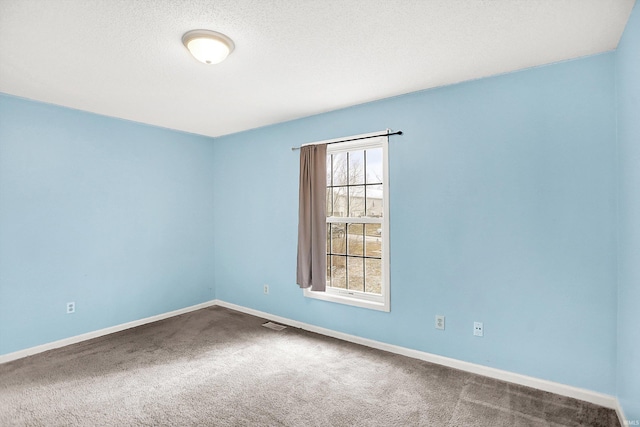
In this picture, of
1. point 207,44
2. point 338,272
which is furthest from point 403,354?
point 207,44

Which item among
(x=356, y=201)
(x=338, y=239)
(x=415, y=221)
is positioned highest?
(x=356, y=201)

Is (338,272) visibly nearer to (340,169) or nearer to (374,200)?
(374,200)

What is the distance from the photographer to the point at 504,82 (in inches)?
102

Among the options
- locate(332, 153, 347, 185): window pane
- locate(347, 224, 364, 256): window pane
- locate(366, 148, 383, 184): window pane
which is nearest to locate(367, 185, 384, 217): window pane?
locate(366, 148, 383, 184): window pane

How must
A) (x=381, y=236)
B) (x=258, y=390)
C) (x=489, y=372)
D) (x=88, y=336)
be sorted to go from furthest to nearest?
(x=88, y=336)
(x=381, y=236)
(x=489, y=372)
(x=258, y=390)

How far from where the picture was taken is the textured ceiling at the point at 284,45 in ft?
5.83

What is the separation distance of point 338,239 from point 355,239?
0.76 ft

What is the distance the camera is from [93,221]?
3.60 m

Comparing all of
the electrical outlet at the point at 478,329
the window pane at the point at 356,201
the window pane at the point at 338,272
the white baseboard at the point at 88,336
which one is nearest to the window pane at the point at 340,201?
the window pane at the point at 356,201

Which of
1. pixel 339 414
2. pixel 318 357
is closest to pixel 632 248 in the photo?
pixel 339 414

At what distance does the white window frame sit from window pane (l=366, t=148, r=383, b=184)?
0.23 feet

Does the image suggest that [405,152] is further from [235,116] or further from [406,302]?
[235,116]

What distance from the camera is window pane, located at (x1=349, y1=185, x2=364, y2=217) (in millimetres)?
3494

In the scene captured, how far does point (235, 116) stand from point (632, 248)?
3.61m
